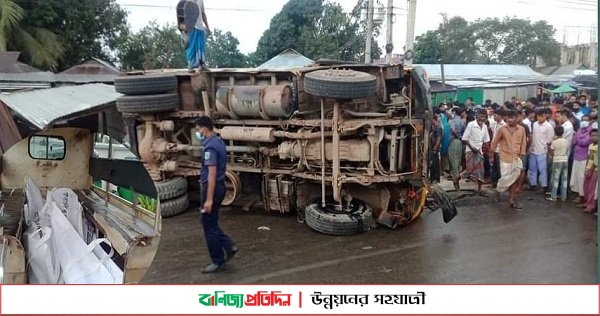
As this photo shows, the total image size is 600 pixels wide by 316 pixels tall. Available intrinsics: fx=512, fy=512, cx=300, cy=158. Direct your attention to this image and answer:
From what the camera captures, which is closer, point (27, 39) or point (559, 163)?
point (27, 39)

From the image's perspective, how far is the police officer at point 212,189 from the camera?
3124 millimetres

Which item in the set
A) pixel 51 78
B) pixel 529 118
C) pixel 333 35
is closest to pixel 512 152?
pixel 529 118

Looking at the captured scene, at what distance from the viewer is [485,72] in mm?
16000

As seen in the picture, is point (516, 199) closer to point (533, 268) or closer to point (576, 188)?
point (576, 188)

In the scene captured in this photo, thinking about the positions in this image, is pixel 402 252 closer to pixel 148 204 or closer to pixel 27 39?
pixel 148 204

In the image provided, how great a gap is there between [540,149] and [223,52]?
3.53 meters

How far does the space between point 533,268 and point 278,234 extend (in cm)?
184

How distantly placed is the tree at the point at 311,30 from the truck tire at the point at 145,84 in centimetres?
75

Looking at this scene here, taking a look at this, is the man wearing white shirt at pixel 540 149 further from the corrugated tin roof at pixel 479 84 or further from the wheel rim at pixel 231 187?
the corrugated tin roof at pixel 479 84

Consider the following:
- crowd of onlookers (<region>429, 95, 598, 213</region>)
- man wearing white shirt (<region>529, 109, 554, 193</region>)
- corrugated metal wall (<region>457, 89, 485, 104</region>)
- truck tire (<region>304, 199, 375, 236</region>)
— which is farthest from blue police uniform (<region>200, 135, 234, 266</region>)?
corrugated metal wall (<region>457, 89, 485, 104</region>)

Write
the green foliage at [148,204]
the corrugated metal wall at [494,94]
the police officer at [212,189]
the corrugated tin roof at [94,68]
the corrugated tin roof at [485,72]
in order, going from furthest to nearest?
the corrugated tin roof at [485,72]
the corrugated metal wall at [494,94]
the corrugated tin roof at [94,68]
the police officer at [212,189]
the green foliage at [148,204]

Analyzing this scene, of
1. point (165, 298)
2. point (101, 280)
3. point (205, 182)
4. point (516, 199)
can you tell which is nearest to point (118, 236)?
point (101, 280)

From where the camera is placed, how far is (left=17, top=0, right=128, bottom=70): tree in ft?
9.66

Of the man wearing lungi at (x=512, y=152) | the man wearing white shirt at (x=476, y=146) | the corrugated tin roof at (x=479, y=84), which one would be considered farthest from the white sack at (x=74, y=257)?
the corrugated tin roof at (x=479, y=84)
